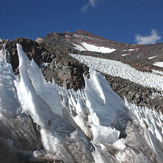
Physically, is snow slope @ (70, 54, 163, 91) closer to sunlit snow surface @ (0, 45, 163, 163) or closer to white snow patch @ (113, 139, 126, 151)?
sunlit snow surface @ (0, 45, 163, 163)

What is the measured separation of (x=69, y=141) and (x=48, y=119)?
541 millimetres

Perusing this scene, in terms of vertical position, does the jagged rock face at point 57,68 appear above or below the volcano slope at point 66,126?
above

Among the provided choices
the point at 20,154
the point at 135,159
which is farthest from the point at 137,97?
the point at 20,154

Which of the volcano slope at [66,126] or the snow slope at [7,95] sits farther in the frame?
the snow slope at [7,95]

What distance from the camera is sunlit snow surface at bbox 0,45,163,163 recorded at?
2.98 m

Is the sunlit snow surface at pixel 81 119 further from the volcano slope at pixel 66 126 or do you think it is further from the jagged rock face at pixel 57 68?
the jagged rock face at pixel 57 68

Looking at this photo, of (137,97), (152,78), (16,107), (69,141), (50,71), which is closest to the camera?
(69,141)

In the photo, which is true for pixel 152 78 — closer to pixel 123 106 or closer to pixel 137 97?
pixel 137 97

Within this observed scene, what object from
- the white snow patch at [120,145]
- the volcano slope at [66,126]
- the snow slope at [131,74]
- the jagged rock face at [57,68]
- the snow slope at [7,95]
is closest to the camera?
the volcano slope at [66,126]

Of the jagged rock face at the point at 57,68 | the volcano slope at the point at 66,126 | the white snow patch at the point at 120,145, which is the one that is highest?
the jagged rock face at the point at 57,68

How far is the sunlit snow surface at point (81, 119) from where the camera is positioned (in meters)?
2.98

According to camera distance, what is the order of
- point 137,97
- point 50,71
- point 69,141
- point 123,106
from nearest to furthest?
1. point 69,141
2. point 123,106
3. point 137,97
4. point 50,71

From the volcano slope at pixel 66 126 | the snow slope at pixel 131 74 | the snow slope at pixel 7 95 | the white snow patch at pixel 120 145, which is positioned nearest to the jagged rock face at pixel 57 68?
the snow slope at pixel 131 74

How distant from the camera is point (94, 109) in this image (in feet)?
12.0
